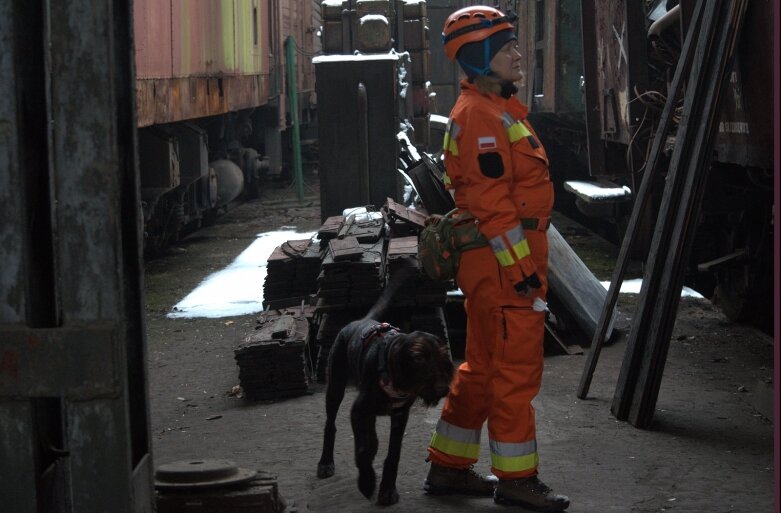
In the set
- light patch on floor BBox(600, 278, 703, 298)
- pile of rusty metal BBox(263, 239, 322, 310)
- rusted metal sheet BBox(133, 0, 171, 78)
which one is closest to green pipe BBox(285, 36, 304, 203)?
rusted metal sheet BBox(133, 0, 171, 78)

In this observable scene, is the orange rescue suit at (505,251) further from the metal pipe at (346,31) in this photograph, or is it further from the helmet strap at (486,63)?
the metal pipe at (346,31)

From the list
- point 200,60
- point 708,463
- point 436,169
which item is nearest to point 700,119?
point 708,463

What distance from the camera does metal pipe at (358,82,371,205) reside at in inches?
458

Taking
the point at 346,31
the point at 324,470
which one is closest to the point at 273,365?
the point at 324,470

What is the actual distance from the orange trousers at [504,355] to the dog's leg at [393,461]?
1.03 feet

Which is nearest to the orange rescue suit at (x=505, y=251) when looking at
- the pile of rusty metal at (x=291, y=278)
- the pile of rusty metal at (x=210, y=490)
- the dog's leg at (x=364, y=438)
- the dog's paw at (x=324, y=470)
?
the dog's leg at (x=364, y=438)

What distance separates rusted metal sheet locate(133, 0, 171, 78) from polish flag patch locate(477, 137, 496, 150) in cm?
551

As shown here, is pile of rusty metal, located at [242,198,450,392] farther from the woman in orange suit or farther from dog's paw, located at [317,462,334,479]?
the woman in orange suit

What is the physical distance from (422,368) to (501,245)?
56 cm

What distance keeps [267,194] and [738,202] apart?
14.5 metres

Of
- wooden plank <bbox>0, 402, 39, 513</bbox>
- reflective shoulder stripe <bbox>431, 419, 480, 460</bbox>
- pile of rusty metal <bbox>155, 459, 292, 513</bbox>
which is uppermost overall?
wooden plank <bbox>0, 402, 39, 513</bbox>

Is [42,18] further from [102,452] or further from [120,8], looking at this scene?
[102,452]

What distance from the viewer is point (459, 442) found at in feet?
16.0

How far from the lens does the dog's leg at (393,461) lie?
463cm
